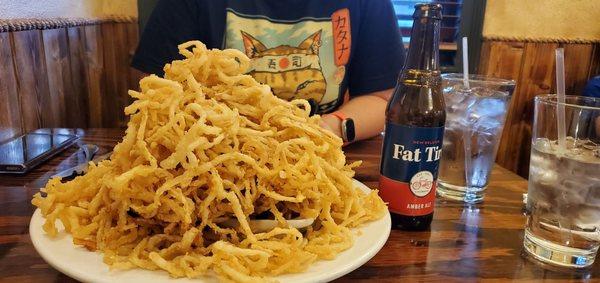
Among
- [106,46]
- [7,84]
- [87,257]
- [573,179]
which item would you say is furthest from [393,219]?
[106,46]

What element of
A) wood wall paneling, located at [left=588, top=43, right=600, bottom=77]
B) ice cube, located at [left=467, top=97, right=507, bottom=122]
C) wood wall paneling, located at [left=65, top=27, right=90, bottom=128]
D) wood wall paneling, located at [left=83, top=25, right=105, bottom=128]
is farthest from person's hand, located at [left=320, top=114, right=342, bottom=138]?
wood wall paneling, located at [left=588, top=43, right=600, bottom=77]

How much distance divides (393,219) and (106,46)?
1.92 m

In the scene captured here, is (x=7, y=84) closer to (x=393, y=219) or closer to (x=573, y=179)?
(x=393, y=219)

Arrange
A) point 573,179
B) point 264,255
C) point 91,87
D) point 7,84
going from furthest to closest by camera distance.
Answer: point 91,87, point 7,84, point 573,179, point 264,255

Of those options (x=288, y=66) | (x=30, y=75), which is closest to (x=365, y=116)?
(x=288, y=66)

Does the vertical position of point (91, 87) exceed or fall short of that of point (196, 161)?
it falls short

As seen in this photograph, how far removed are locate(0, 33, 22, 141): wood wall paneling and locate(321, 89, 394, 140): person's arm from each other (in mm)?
914

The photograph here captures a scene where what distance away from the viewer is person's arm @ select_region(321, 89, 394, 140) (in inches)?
51.3

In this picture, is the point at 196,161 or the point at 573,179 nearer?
the point at 196,161

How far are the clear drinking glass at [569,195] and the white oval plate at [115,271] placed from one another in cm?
27

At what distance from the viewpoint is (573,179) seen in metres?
0.68

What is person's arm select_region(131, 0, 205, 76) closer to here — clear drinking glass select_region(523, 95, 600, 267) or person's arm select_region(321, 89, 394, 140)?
person's arm select_region(321, 89, 394, 140)

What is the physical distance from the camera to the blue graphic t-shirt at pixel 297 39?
57.4 inches

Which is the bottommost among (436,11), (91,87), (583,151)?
(91,87)
